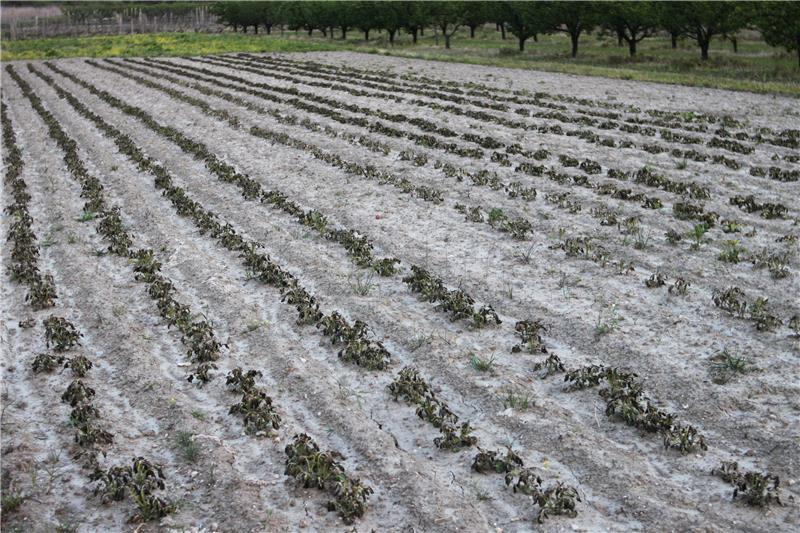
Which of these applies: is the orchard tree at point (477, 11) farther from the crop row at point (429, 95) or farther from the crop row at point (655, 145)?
the crop row at point (655, 145)

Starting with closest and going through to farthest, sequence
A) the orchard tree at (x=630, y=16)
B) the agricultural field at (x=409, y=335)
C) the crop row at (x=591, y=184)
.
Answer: the agricultural field at (x=409, y=335) → the crop row at (x=591, y=184) → the orchard tree at (x=630, y=16)

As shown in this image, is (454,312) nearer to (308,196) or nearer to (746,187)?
(308,196)

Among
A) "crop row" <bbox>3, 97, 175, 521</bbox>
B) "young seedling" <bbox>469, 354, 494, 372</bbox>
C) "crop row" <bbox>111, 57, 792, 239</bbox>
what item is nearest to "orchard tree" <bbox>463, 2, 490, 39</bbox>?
"crop row" <bbox>111, 57, 792, 239</bbox>

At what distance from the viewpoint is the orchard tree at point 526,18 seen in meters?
53.2

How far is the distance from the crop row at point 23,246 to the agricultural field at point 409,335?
8 cm

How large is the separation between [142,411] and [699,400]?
5939 mm

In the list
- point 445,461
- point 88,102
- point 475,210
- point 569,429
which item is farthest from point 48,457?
point 88,102

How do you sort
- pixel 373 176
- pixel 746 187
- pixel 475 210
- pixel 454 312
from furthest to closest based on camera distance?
pixel 373 176, pixel 746 187, pixel 475 210, pixel 454 312

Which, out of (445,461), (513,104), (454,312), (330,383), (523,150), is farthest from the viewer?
(513,104)

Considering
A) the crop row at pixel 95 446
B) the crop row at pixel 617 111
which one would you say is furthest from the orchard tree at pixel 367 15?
the crop row at pixel 95 446

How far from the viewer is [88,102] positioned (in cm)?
3312

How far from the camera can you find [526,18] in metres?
54.5

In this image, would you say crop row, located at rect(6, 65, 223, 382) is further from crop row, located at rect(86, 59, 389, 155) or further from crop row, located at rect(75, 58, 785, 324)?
crop row, located at rect(86, 59, 389, 155)

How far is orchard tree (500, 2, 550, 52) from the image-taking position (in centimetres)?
5319
